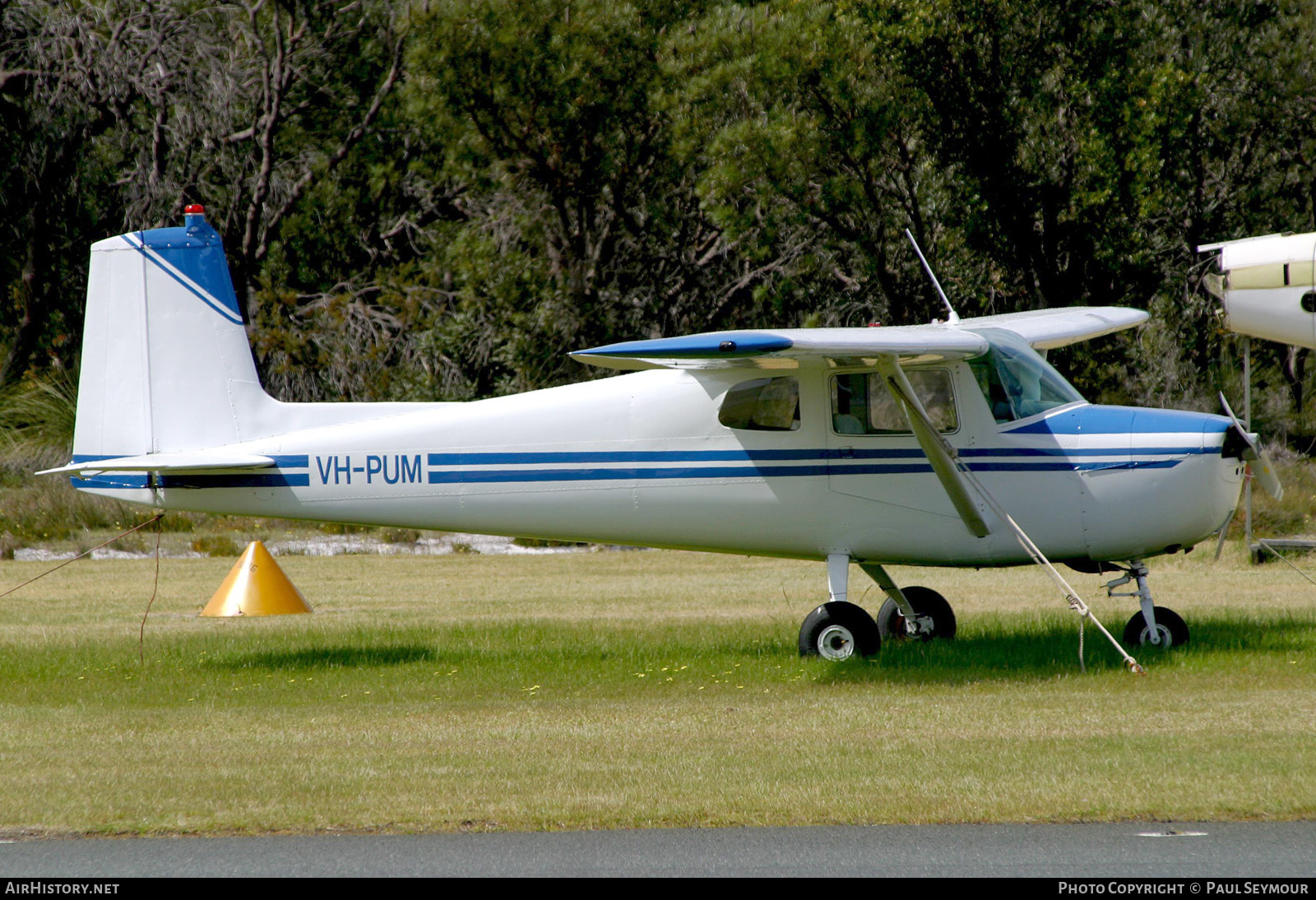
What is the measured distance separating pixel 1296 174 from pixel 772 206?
36.3 ft

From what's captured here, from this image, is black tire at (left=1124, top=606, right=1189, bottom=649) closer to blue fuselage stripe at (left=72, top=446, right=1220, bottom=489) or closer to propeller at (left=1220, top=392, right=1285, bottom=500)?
propeller at (left=1220, top=392, right=1285, bottom=500)

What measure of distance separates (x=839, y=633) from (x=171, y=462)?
5.41m

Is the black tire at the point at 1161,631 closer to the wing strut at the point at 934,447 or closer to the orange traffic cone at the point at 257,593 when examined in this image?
the wing strut at the point at 934,447

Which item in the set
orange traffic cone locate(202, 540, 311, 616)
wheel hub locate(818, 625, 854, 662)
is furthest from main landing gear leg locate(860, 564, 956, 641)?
orange traffic cone locate(202, 540, 311, 616)

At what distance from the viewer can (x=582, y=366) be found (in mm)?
27766

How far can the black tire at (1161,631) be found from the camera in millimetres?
10625

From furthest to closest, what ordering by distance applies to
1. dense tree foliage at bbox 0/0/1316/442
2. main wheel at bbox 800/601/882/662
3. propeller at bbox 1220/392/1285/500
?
dense tree foliage at bbox 0/0/1316/442 < main wheel at bbox 800/601/882/662 < propeller at bbox 1220/392/1285/500

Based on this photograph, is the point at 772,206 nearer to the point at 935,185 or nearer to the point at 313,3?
the point at 935,185

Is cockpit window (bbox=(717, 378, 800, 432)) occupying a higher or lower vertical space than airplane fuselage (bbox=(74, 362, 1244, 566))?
higher

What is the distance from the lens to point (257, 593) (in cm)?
1481

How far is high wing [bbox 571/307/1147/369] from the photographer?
28.9 ft

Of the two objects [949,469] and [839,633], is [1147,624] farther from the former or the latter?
[839,633]

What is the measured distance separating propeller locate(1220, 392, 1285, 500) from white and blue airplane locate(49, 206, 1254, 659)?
36 mm

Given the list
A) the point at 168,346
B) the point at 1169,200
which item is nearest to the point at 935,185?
the point at 1169,200
